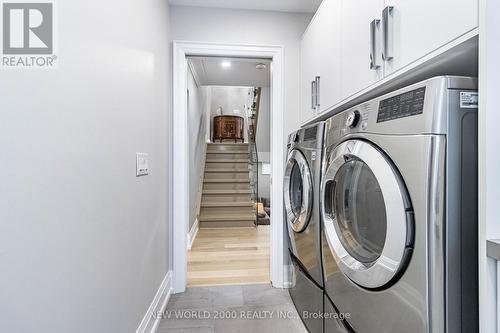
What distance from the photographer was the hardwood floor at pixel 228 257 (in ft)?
8.09

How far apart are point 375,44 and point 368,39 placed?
0.10 meters

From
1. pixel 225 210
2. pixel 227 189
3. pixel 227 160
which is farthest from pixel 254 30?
pixel 227 160

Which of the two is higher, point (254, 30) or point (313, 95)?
point (254, 30)

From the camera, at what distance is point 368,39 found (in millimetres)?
1220

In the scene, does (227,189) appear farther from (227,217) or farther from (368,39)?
Result: (368,39)

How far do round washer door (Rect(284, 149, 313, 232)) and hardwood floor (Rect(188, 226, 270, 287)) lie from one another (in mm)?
860

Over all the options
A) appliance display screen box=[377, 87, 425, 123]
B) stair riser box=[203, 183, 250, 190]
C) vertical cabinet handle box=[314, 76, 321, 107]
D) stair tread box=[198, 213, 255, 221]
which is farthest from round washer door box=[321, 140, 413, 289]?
stair riser box=[203, 183, 250, 190]

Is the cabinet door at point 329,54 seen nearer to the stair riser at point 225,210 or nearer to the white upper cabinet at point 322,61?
the white upper cabinet at point 322,61

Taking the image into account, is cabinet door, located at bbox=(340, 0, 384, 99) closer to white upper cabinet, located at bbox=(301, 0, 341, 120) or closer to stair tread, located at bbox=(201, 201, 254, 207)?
white upper cabinet, located at bbox=(301, 0, 341, 120)

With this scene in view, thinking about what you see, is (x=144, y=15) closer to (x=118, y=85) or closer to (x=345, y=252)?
(x=118, y=85)

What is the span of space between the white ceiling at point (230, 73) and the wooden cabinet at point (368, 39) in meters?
1.17

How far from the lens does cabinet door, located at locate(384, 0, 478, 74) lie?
29.3 inches

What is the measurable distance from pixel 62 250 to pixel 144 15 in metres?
1.41

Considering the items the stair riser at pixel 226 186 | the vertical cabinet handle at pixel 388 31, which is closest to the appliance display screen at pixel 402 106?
the vertical cabinet handle at pixel 388 31
